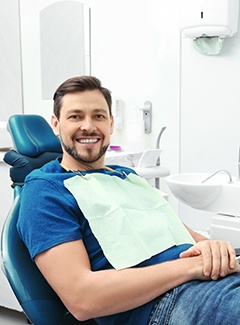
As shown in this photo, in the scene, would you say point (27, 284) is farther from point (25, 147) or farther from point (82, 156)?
point (25, 147)

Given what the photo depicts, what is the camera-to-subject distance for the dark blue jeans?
953 millimetres

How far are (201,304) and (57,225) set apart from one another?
365 millimetres

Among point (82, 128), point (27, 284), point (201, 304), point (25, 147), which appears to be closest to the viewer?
point (201, 304)

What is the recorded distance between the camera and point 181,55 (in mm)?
2350

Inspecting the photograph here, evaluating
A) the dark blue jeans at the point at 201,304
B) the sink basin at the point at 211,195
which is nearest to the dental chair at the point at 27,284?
the dark blue jeans at the point at 201,304

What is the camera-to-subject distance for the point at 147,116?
8.13 ft

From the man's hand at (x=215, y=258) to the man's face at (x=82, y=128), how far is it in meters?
0.41

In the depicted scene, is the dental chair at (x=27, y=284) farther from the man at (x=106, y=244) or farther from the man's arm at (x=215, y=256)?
the man's arm at (x=215, y=256)

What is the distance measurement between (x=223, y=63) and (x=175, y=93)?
29 centimetres

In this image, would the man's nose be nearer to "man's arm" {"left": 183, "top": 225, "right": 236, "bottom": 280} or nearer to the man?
the man

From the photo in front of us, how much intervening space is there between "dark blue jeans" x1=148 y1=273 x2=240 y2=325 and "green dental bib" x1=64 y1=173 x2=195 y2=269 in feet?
0.44

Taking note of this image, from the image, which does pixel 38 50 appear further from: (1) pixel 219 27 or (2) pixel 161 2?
(1) pixel 219 27

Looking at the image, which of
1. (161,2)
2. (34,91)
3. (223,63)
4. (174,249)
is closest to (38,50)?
(34,91)

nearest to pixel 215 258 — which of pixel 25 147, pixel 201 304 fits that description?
pixel 201 304
